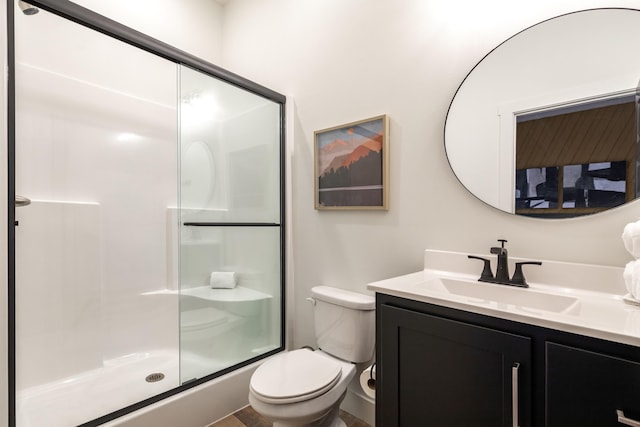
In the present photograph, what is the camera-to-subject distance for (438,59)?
1581 mm

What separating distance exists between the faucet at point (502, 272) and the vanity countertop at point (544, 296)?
30 millimetres

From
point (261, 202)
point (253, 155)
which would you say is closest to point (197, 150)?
point (253, 155)

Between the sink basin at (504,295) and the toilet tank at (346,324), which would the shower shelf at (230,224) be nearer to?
the toilet tank at (346,324)

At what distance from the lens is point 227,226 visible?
207 cm

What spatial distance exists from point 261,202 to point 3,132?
1.30 m

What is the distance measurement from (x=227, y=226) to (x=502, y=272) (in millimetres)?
1502

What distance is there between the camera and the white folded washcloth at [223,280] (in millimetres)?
2051

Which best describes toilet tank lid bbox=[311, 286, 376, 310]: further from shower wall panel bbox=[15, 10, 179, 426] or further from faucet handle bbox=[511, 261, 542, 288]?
shower wall panel bbox=[15, 10, 179, 426]

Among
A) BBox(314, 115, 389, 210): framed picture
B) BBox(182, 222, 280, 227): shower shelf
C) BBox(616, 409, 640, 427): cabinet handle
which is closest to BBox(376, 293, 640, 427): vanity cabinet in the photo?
BBox(616, 409, 640, 427): cabinet handle

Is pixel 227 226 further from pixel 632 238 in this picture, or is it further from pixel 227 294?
pixel 632 238

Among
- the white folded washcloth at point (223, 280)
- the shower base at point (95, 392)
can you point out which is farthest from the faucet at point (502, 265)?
the shower base at point (95, 392)

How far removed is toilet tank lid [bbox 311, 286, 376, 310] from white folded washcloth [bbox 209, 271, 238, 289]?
59 centimetres

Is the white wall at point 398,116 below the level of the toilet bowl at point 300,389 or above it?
above

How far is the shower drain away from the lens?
1.98m
